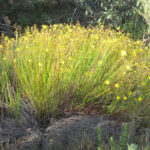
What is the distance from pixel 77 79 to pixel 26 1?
→ 4021 mm

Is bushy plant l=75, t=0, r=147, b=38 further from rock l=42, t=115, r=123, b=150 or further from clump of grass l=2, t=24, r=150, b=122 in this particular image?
rock l=42, t=115, r=123, b=150

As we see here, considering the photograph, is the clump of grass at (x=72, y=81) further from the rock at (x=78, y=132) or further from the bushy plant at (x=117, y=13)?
the bushy plant at (x=117, y=13)

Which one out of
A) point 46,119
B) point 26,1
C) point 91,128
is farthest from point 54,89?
point 26,1

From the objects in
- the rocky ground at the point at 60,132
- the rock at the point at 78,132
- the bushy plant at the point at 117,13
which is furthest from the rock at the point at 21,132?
the bushy plant at the point at 117,13

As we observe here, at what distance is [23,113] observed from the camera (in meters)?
2.21

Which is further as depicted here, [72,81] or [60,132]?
[72,81]

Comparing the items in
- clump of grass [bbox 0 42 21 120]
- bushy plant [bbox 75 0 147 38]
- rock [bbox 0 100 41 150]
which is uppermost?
bushy plant [bbox 75 0 147 38]

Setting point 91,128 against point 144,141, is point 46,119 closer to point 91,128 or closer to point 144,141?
point 91,128

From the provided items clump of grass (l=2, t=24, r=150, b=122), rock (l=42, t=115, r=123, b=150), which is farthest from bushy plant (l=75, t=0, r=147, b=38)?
rock (l=42, t=115, r=123, b=150)

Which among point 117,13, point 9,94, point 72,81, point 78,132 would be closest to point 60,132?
point 78,132

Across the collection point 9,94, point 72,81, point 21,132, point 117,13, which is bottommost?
point 21,132

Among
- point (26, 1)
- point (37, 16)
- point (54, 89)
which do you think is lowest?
point (54, 89)

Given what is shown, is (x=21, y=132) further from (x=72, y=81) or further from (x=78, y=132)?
(x=72, y=81)

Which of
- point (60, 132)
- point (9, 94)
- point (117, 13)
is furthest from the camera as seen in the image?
point (117, 13)
